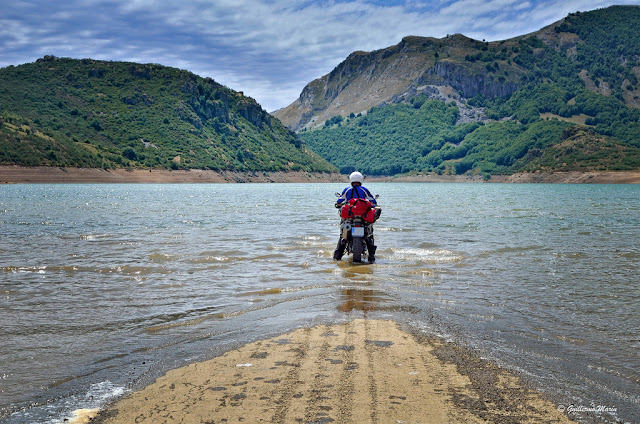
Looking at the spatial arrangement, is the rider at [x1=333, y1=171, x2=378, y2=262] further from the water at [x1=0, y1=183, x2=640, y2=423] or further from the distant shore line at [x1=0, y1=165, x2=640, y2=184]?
the distant shore line at [x1=0, y1=165, x2=640, y2=184]

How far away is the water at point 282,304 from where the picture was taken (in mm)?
5312

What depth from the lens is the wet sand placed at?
4234mm

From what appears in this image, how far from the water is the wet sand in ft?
1.24

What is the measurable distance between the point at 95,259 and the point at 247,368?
999 centimetres

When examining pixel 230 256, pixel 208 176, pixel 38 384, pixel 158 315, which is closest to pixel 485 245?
pixel 230 256

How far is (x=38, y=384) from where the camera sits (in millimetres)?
5094

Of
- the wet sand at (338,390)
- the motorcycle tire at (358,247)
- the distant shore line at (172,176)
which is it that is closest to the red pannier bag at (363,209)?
the motorcycle tire at (358,247)

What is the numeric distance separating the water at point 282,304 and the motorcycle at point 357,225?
0.71 metres

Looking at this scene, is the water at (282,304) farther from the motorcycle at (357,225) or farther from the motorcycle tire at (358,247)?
the motorcycle at (357,225)

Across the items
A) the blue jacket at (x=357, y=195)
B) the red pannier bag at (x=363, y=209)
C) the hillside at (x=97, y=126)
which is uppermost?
the hillside at (x=97, y=126)

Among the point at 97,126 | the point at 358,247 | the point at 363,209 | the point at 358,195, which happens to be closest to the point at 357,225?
the point at 363,209

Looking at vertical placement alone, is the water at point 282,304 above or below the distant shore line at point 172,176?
below

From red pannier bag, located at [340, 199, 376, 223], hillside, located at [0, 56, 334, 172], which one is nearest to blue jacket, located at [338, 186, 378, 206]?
red pannier bag, located at [340, 199, 376, 223]

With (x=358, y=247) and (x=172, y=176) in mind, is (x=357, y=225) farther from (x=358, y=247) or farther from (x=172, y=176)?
(x=172, y=176)
